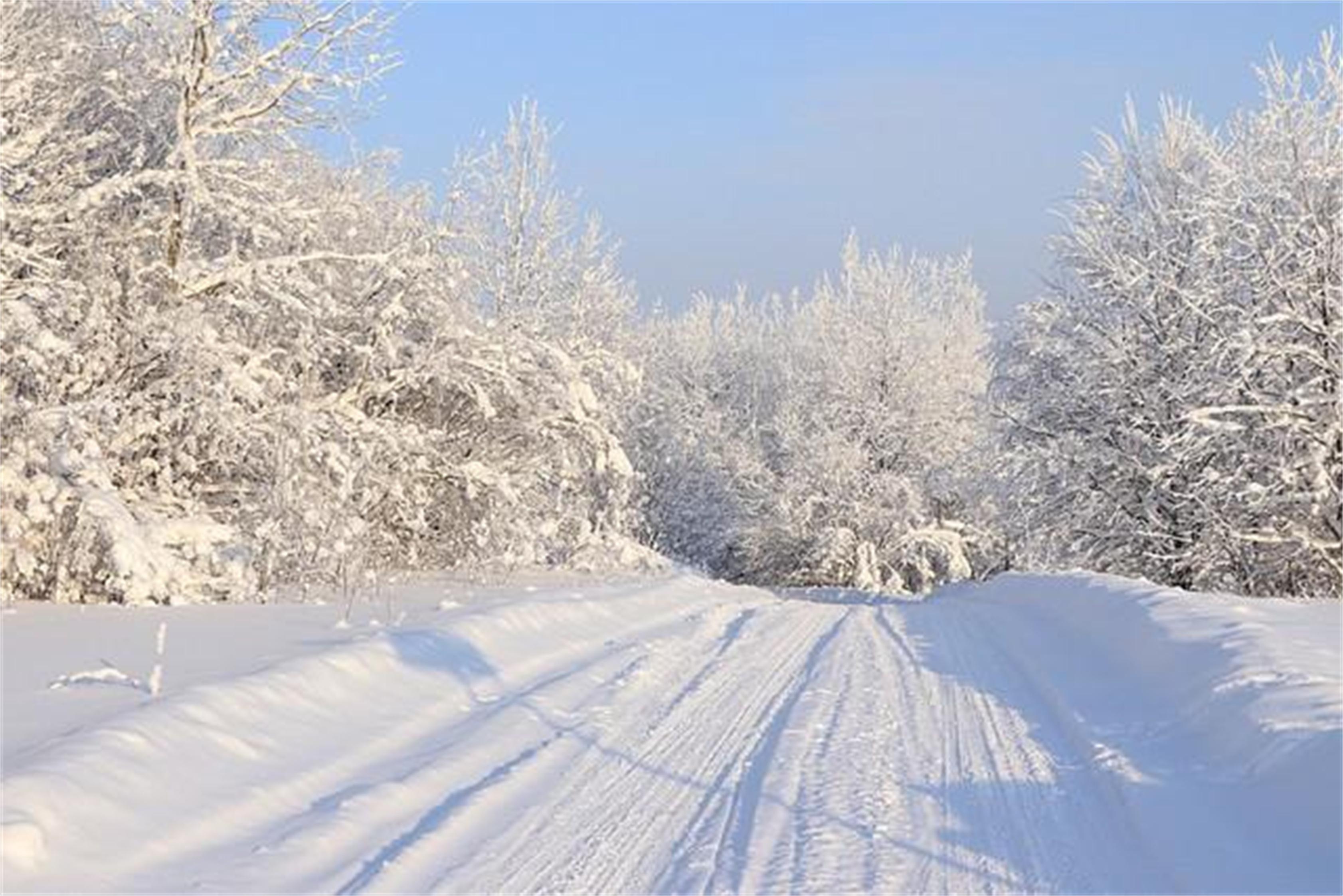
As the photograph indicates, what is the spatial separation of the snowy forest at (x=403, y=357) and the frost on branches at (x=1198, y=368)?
0.07 m

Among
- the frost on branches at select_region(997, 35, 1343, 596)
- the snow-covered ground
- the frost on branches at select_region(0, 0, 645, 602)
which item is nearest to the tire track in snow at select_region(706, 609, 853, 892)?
the snow-covered ground

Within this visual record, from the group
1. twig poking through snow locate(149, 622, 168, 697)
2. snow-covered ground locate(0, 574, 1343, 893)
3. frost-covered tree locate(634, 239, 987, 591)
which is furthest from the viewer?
frost-covered tree locate(634, 239, 987, 591)

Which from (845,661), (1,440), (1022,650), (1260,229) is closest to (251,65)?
(1,440)

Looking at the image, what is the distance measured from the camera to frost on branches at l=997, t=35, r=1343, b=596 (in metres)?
19.2

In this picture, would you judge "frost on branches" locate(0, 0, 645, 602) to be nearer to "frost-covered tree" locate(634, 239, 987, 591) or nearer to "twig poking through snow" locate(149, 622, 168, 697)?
"twig poking through snow" locate(149, 622, 168, 697)

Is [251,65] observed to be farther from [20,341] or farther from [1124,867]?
[1124,867]

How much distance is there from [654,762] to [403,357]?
12.3 m

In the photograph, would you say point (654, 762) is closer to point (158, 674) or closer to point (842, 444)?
point (158, 674)

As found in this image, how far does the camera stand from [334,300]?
1741 centimetres

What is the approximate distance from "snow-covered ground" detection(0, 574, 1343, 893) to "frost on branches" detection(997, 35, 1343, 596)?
8.98m

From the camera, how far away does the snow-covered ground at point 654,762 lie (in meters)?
5.00

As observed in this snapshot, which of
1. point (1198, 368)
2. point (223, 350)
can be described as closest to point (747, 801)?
point (223, 350)

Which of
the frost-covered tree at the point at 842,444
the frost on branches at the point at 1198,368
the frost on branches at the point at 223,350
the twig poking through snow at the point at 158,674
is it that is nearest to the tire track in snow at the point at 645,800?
the twig poking through snow at the point at 158,674

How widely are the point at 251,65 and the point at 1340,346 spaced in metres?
16.2
